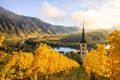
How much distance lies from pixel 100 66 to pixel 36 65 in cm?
1339

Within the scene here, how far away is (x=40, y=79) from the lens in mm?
62750

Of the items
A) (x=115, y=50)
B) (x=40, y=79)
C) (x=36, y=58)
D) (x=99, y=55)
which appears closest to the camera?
(x=115, y=50)

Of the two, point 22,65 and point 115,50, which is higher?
point 115,50

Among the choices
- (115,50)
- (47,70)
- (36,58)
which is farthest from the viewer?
(47,70)

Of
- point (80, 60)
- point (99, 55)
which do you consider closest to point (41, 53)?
point (99, 55)

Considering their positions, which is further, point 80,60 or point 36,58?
point 80,60

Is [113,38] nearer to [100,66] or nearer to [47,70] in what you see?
[100,66]

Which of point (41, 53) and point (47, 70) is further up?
point (41, 53)

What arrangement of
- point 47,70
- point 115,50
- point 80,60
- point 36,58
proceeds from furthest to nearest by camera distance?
point 80,60 → point 47,70 → point 36,58 → point 115,50

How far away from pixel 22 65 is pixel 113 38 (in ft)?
122

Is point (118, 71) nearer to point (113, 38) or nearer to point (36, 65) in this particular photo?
point (113, 38)

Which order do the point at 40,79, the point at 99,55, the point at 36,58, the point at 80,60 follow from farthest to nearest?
1. the point at 80,60
2. the point at 40,79
3. the point at 99,55
4. the point at 36,58

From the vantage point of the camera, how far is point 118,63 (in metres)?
21.2

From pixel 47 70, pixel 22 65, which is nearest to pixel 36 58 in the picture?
pixel 47 70
